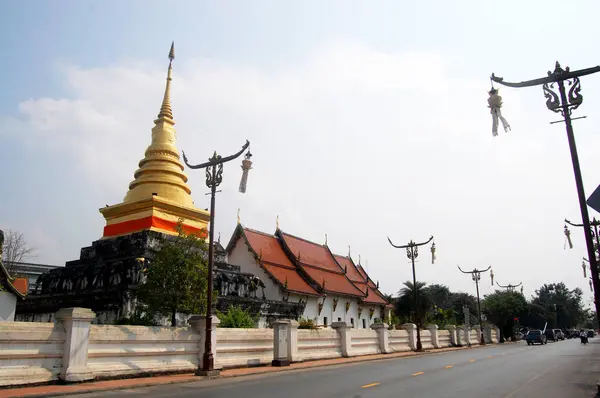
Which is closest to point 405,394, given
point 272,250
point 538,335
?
point 272,250

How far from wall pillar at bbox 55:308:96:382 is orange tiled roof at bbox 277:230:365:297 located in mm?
24824

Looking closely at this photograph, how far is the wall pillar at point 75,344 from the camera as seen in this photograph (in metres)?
11.7

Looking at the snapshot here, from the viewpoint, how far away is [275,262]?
35.2 meters

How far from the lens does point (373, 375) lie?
14.6 m

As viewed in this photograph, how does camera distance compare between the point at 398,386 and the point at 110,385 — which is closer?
the point at 110,385

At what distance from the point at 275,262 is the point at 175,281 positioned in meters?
18.5

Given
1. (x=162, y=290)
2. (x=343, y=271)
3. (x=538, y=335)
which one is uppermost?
(x=343, y=271)

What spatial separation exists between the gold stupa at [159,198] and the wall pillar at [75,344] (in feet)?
45.3

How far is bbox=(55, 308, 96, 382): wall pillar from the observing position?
11680mm

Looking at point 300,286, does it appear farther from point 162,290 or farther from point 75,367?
point 75,367

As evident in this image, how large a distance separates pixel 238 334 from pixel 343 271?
2693 centimetres

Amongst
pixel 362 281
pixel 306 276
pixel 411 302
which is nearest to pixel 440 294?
pixel 362 281

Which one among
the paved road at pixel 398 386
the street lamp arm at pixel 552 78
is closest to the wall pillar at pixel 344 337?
the paved road at pixel 398 386

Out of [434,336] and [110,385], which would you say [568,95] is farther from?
[434,336]
